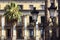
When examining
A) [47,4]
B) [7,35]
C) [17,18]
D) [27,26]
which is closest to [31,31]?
[27,26]

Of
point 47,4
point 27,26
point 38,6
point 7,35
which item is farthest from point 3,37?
point 47,4

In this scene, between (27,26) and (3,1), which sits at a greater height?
(3,1)

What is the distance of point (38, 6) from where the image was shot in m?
74.1

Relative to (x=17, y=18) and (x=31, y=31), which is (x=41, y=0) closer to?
(x=31, y=31)

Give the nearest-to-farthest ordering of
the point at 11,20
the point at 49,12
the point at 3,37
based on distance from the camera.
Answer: the point at 49,12
the point at 11,20
the point at 3,37

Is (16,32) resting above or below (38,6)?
below

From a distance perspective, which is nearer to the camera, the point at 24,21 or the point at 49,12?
the point at 49,12

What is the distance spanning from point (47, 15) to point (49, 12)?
32cm

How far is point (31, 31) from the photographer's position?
71875 millimetres

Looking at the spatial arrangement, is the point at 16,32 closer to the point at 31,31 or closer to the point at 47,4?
the point at 31,31

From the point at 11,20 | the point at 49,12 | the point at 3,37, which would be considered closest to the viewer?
the point at 49,12

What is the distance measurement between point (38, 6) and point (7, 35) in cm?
1093

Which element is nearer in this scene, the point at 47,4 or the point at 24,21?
the point at 47,4

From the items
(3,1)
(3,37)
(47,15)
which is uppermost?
(3,1)
